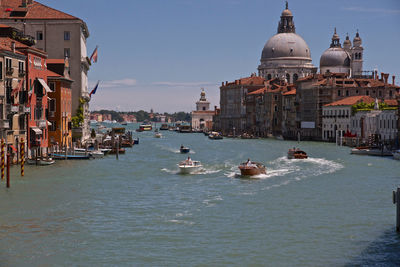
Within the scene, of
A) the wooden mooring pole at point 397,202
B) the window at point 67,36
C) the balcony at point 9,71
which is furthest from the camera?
the window at point 67,36

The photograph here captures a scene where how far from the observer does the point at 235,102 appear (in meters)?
175

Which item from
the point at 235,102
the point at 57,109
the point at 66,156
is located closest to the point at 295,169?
the point at 66,156

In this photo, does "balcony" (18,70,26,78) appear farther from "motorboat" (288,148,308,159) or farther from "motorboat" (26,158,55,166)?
"motorboat" (288,148,308,159)

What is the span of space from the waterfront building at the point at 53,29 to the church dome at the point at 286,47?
4256 inches

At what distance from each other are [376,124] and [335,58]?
70914mm

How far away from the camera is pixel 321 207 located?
99.9 feet

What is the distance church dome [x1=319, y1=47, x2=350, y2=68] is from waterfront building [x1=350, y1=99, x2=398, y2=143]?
57808mm

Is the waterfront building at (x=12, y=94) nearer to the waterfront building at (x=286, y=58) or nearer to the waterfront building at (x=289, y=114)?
the waterfront building at (x=289, y=114)

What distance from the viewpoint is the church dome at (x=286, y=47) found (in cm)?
17425

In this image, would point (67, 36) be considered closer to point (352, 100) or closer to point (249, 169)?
point (249, 169)

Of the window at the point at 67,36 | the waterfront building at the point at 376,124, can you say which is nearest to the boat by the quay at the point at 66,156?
the window at the point at 67,36

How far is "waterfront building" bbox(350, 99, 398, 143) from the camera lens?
77.6 meters

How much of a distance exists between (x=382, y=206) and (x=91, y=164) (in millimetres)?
26022

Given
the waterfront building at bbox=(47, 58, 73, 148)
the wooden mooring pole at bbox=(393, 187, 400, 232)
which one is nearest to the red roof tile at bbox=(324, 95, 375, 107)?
the waterfront building at bbox=(47, 58, 73, 148)
